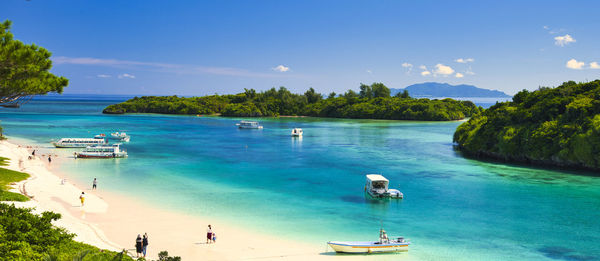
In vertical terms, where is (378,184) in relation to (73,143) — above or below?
below

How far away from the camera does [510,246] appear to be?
25.8 m

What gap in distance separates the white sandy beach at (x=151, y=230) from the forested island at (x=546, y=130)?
42.0 metres

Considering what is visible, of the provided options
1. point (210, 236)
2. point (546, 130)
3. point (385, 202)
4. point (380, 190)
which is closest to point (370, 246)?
point (210, 236)

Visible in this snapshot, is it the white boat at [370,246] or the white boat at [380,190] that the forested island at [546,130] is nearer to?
the white boat at [380,190]

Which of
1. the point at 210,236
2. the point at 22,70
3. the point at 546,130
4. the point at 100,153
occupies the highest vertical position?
the point at 22,70

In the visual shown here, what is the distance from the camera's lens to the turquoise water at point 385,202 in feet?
88.7

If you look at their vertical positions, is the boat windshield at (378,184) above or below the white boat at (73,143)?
below

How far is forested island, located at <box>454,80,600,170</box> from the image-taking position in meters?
50.9

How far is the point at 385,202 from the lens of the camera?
36.2 m

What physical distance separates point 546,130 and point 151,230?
168 feet

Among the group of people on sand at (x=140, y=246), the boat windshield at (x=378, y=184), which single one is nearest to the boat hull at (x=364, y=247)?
the group of people on sand at (x=140, y=246)

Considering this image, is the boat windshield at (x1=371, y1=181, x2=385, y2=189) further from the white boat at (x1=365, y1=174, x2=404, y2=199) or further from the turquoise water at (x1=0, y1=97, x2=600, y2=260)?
the turquoise water at (x1=0, y1=97, x2=600, y2=260)

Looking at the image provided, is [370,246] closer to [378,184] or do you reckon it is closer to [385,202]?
[385,202]

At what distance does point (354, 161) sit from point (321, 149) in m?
14.4
